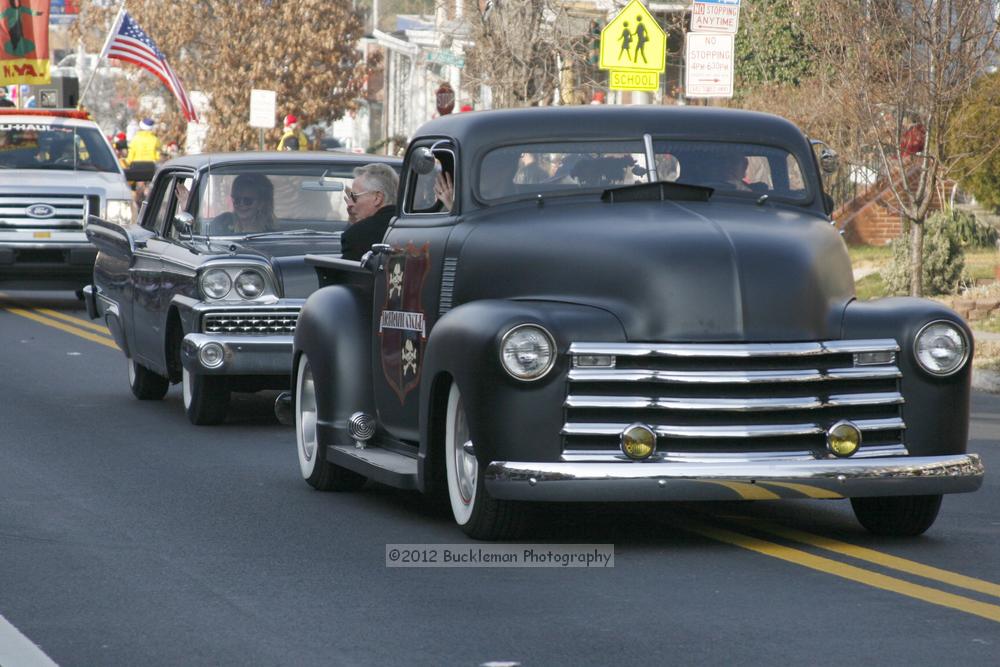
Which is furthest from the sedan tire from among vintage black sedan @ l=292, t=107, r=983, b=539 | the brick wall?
the brick wall

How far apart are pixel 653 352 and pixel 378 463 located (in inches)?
69.3

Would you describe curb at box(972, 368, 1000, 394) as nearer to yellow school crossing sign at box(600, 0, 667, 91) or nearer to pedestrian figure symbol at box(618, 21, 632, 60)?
yellow school crossing sign at box(600, 0, 667, 91)

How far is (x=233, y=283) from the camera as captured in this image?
40.5 feet

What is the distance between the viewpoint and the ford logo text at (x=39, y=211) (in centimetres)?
2294

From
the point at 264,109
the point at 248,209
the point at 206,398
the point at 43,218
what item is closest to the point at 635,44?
the point at 43,218

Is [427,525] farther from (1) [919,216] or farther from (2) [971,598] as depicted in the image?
(1) [919,216]

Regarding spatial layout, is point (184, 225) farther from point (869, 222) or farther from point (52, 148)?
point (869, 222)

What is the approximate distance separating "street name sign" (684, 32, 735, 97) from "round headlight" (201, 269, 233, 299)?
7.76 metres

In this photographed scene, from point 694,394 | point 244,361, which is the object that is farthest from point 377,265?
point 244,361

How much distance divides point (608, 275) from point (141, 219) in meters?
7.33

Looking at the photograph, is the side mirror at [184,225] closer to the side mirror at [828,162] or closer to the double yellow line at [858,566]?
the side mirror at [828,162]

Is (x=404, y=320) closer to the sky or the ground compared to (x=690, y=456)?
closer to the sky

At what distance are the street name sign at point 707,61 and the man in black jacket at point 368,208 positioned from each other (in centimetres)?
862

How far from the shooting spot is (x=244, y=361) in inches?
479
